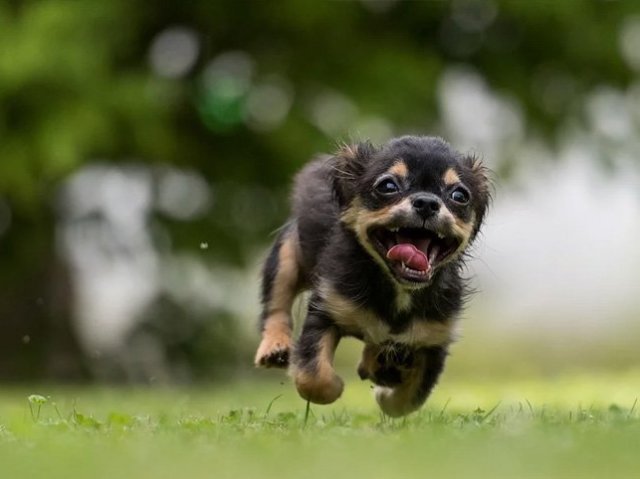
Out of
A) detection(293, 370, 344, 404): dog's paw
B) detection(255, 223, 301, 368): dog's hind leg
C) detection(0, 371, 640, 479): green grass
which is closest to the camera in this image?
detection(0, 371, 640, 479): green grass

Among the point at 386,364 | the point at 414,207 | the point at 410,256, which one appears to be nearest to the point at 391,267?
the point at 410,256

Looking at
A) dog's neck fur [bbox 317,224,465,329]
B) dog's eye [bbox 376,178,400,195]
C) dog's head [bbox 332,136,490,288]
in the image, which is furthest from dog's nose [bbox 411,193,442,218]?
dog's neck fur [bbox 317,224,465,329]

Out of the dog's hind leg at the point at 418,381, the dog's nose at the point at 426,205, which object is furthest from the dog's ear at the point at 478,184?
the dog's hind leg at the point at 418,381

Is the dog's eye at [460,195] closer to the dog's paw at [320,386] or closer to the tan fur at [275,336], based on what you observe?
the dog's paw at [320,386]

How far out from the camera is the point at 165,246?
1864 cm

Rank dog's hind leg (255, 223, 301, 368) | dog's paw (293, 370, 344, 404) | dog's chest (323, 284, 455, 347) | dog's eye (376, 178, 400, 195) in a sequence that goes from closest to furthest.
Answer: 1. dog's eye (376, 178, 400, 195)
2. dog's paw (293, 370, 344, 404)
3. dog's chest (323, 284, 455, 347)
4. dog's hind leg (255, 223, 301, 368)

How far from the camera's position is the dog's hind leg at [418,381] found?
8555 millimetres

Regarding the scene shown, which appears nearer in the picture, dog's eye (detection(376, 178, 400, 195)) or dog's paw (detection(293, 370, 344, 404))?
dog's eye (detection(376, 178, 400, 195))

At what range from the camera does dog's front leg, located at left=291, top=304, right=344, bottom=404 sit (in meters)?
8.08

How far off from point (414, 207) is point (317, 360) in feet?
3.31

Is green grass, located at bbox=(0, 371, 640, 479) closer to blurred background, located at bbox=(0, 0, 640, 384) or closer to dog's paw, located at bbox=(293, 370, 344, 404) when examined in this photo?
dog's paw, located at bbox=(293, 370, 344, 404)

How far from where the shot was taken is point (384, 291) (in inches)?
325

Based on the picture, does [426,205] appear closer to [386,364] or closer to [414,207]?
[414,207]

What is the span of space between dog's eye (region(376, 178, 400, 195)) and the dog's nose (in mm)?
213
